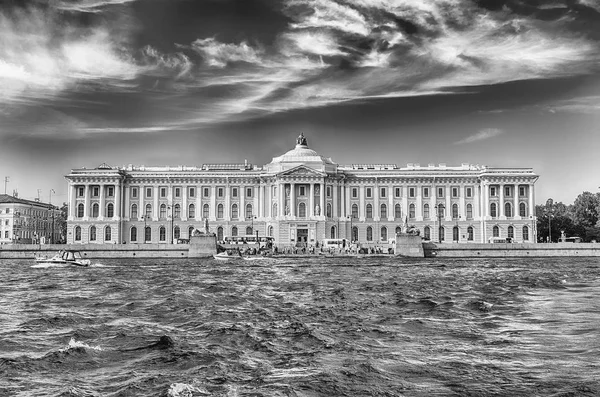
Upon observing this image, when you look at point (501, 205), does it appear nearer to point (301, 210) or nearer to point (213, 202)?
point (301, 210)

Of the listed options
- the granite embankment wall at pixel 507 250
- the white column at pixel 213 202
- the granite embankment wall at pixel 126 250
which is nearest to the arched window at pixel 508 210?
the granite embankment wall at pixel 507 250

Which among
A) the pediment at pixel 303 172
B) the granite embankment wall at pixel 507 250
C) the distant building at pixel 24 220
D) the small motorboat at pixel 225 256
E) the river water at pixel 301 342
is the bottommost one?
the river water at pixel 301 342

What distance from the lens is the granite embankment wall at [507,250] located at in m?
85.0

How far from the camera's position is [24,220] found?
5039 inches

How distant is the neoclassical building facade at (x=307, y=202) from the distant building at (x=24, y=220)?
694 inches

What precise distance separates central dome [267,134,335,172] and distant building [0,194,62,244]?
42.7 meters

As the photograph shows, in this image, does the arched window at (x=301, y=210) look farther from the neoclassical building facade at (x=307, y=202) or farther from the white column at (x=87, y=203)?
the white column at (x=87, y=203)

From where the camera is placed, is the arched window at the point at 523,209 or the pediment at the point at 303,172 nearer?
the pediment at the point at 303,172

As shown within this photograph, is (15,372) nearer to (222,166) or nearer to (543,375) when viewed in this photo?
(543,375)

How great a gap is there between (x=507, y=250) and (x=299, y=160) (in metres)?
36.7

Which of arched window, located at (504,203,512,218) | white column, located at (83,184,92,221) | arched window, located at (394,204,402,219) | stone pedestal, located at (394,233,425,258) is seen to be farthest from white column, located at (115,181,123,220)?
arched window, located at (504,203,512,218)

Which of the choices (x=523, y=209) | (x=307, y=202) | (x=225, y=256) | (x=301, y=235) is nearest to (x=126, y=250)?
(x=225, y=256)

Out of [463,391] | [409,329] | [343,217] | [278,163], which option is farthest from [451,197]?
[463,391]

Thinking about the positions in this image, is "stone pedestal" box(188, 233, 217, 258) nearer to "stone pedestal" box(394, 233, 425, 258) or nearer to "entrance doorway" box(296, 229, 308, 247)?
"stone pedestal" box(394, 233, 425, 258)
